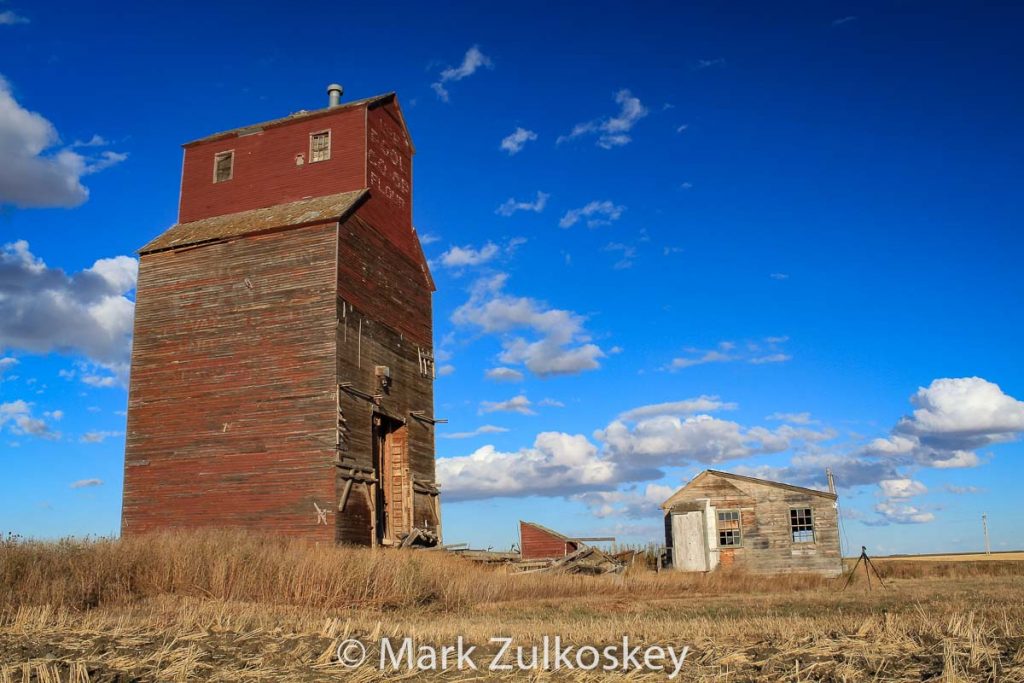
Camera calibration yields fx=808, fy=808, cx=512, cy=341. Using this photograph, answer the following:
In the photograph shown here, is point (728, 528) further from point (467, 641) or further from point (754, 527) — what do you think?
point (467, 641)

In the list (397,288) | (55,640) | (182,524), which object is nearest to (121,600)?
(55,640)

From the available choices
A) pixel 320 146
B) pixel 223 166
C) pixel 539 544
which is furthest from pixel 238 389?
pixel 539 544

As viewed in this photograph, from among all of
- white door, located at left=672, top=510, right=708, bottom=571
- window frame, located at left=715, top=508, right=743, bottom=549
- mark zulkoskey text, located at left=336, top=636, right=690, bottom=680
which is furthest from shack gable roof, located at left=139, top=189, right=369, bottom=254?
window frame, located at left=715, top=508, right=743, bottom=549

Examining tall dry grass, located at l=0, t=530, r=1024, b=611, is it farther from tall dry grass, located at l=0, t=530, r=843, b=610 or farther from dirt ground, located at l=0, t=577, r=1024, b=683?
dirt ground, located at l=0, t=577, r=1024, b=683

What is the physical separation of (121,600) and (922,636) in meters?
13.7

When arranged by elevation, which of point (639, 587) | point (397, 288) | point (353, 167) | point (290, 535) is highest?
point (353, 167)

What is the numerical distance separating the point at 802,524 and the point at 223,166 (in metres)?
27.6

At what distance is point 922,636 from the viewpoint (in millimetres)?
8984

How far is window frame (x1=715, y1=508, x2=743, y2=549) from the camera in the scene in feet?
113

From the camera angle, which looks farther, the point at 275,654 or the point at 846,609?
the point at 846,609

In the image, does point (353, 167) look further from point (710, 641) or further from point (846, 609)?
point (710, 641)

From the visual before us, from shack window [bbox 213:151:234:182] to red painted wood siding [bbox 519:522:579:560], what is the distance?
18.7 metres

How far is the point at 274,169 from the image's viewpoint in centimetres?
2970

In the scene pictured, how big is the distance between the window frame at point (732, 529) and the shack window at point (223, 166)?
24321 millimetres
